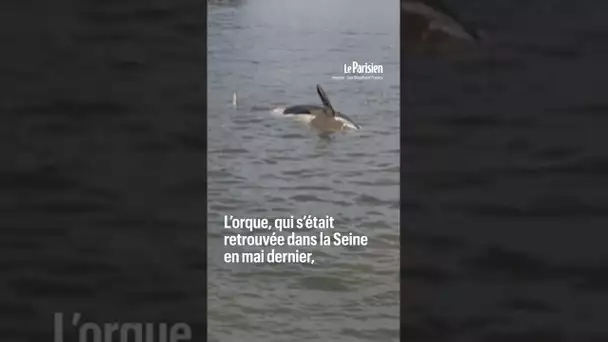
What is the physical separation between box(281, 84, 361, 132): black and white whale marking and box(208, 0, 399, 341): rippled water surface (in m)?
0.02

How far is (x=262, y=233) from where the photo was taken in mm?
1961

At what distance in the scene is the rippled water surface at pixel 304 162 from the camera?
195cm

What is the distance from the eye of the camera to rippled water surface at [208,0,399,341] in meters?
1.95
